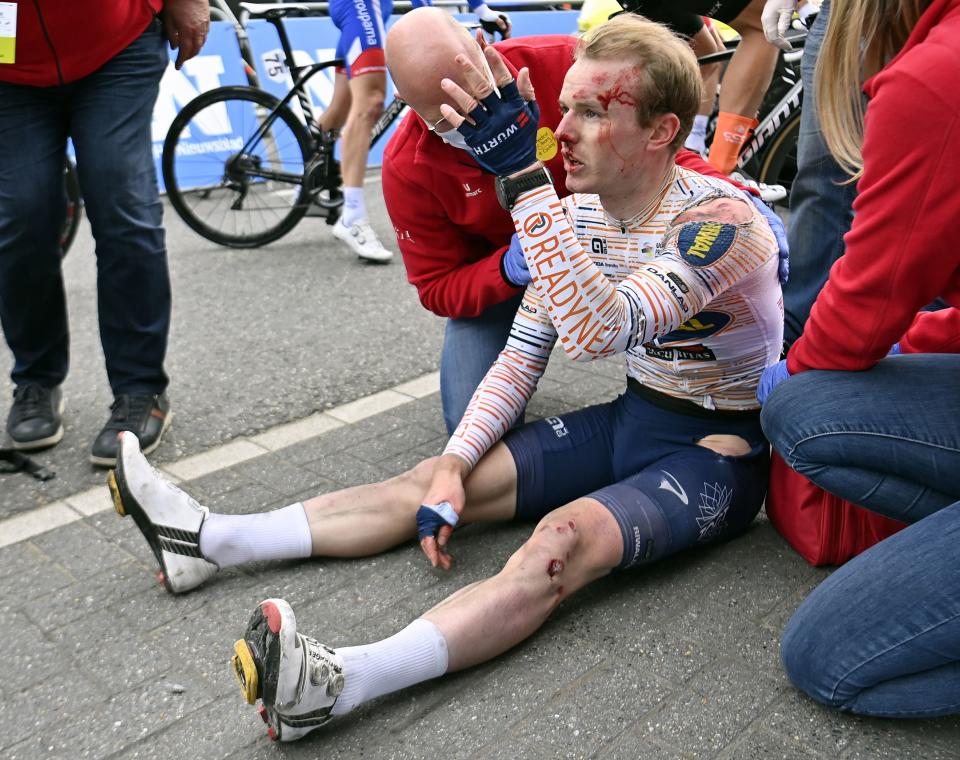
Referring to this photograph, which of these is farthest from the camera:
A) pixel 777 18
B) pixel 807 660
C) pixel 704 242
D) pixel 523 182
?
pixel 777 18

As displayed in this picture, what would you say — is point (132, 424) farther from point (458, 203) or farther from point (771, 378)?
point (771, 378)

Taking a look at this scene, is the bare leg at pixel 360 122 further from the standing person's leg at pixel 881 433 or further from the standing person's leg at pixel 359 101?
the standing person's leg at pixel 881 433

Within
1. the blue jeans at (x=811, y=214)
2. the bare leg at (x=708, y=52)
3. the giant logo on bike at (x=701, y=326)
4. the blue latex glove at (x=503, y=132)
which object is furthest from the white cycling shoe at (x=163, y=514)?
the bare leg at (x=708, y=52)

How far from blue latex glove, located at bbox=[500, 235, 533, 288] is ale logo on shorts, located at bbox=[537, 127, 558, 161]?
Result: 0.45m

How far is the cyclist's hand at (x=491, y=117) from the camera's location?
187 centimetres

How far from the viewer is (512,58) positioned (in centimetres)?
264

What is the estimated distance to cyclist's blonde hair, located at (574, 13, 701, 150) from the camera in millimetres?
2104

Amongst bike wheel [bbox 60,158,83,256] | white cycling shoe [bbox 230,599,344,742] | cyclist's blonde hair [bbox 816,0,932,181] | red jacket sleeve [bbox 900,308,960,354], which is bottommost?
bike wheel [bbox 60,158,83,256]

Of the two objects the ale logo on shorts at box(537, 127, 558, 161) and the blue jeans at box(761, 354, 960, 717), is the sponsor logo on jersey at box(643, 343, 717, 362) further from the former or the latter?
the ale logo on shorts at box(537, 127, 558, 161)

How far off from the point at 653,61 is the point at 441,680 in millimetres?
1328

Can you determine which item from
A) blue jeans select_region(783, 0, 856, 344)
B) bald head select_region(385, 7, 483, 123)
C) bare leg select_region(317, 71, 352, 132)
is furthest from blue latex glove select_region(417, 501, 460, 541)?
bare leg select_region(317, 71, 352, 132)

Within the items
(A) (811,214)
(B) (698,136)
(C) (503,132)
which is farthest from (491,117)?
(B) (698,136)

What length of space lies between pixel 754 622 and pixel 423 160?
4.30 feet

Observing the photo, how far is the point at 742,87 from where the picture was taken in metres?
4.53
